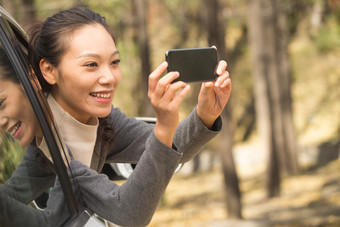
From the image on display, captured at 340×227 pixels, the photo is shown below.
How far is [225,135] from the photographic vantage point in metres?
12.5

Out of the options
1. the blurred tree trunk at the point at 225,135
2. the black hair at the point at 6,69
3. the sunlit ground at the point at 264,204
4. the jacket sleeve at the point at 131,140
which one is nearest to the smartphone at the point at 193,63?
the jacket sleeve at the point at 131,140

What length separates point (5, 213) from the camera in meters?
1.33

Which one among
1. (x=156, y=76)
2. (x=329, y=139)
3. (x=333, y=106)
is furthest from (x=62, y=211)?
(x=333, y=106)

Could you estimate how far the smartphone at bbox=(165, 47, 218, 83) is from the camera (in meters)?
1.60

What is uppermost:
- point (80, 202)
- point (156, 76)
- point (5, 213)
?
point (156, 76)

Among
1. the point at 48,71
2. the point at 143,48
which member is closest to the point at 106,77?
the point at 48,71

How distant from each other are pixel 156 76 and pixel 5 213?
503 mm

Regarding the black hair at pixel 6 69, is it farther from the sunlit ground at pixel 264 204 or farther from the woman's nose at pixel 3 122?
the sunlit ground at pixel 264 204

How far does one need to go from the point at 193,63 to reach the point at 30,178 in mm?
556

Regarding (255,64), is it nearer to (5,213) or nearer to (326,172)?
(326,172)

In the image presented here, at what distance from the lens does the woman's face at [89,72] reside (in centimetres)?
170


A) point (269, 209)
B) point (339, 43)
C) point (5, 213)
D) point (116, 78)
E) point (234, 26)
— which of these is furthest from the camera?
point (234, 26)

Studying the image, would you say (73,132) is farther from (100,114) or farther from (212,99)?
(212,99)

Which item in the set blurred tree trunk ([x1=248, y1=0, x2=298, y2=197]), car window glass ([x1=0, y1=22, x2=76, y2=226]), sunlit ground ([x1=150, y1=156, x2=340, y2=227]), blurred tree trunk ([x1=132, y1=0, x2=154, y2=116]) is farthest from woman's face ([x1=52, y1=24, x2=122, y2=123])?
blurred tree trunk ([x1=248, y1=0, x2=298, y2=197])
